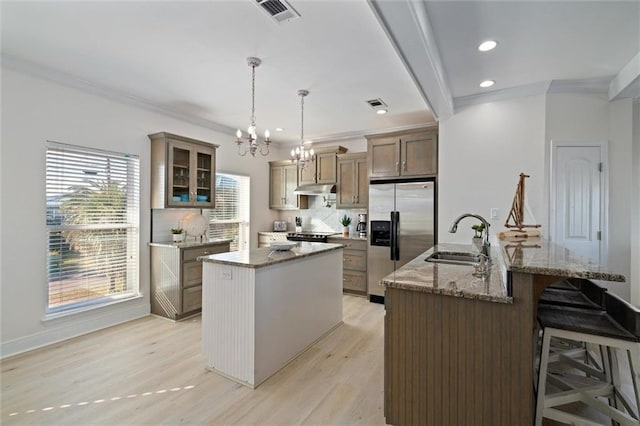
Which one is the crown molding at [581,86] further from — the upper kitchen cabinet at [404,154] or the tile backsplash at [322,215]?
the tile backsplash at [322,215]

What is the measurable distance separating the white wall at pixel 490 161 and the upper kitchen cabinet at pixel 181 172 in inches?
126

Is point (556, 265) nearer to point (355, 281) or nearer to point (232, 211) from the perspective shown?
point (355, 281)

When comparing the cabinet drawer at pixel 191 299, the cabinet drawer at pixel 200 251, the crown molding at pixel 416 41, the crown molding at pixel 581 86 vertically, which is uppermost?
the crown molding at pixel 581 86

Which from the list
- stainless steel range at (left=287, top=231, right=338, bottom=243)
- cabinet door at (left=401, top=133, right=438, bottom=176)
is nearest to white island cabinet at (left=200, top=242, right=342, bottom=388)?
stainless steel range at (left=287, top=231, right=338, bottom=243)

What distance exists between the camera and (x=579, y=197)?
327 centimetres

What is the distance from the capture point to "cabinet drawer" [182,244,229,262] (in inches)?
Result: 147

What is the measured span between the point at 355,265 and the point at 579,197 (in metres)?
2.87

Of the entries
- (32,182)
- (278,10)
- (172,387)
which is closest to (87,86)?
(32,182)

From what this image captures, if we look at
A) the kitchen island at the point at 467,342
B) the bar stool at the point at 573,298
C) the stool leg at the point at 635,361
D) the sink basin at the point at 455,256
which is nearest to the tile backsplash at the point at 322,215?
the sink basin at the point at 455,256

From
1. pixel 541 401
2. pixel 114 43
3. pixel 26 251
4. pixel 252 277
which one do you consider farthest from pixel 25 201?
pixel 541 401

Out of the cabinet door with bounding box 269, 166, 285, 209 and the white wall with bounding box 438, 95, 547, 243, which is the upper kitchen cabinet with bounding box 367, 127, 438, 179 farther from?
the cabinet door with bounding box 269, 166, 285, 209

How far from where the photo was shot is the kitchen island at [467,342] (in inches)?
60.9

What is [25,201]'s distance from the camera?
2883 mm

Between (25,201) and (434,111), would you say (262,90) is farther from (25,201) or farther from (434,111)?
(25,201)
